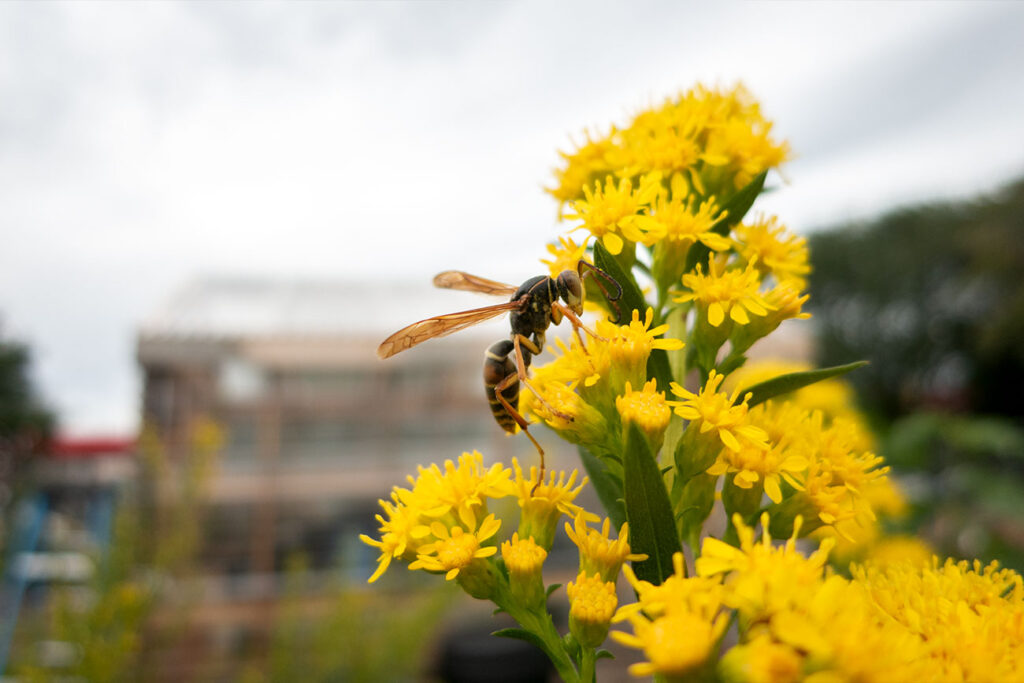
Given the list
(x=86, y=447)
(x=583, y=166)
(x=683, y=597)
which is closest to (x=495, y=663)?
(x=583, y=166)

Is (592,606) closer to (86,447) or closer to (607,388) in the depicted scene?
(607,388)

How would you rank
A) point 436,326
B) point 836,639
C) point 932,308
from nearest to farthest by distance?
point 836,639 → point 436,326 → point 932,308

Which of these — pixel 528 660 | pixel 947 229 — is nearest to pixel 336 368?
pixel 528 660

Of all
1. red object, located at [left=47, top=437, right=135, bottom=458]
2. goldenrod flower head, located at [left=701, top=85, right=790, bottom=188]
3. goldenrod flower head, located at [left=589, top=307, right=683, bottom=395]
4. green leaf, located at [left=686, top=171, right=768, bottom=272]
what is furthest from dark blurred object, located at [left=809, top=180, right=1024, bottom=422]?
goldenrod flower head, located at [left=589, top=307, right=683, bottom=395]

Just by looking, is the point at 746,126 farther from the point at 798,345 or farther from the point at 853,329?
the point at 853,329

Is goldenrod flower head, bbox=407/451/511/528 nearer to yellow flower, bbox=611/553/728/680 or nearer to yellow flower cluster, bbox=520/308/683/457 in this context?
yellow flower cluster, bbox=520/308/683/457

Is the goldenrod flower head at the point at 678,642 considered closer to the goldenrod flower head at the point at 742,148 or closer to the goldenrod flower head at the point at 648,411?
the goldenrod flower head at the point at 648,411

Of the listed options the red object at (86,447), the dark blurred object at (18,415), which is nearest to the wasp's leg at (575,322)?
the red object at (86,447)
